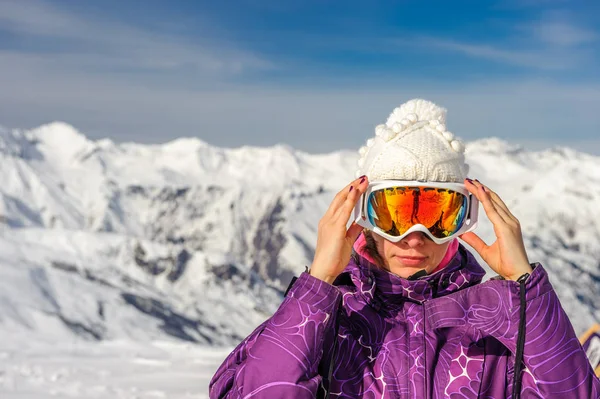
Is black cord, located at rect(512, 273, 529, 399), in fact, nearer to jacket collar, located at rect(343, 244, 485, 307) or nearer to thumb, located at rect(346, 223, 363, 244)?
jacket collar, located at rect(343, 244, 485, 307)

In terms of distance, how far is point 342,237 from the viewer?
3.68m

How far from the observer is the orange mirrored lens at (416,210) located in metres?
3.94

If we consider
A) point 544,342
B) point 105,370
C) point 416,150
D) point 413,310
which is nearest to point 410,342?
point 413,310

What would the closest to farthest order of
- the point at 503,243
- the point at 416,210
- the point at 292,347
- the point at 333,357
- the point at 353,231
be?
the point at 292,347
the point at 333,357
the point at 503,243
the point at 353,231
the point at 416,210

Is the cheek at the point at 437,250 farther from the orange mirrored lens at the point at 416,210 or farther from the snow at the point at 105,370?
the snow at the point at 105,370

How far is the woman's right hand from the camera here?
3.64 metres

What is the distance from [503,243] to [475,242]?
0.23 meters

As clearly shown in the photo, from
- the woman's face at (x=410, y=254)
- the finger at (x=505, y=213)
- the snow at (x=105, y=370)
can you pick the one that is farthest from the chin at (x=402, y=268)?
the snow at (x=105, y=370)

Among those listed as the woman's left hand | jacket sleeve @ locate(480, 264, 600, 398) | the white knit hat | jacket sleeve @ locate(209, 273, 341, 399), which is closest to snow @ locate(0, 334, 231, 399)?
the white knit hat

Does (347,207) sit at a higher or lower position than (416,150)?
Result: lower

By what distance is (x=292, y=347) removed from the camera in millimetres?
3467

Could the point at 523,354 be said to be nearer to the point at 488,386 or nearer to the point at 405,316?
the point at 488,386

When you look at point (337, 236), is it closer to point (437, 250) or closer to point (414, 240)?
point (414, 240)

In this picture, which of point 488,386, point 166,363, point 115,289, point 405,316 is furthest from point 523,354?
point 115,289
